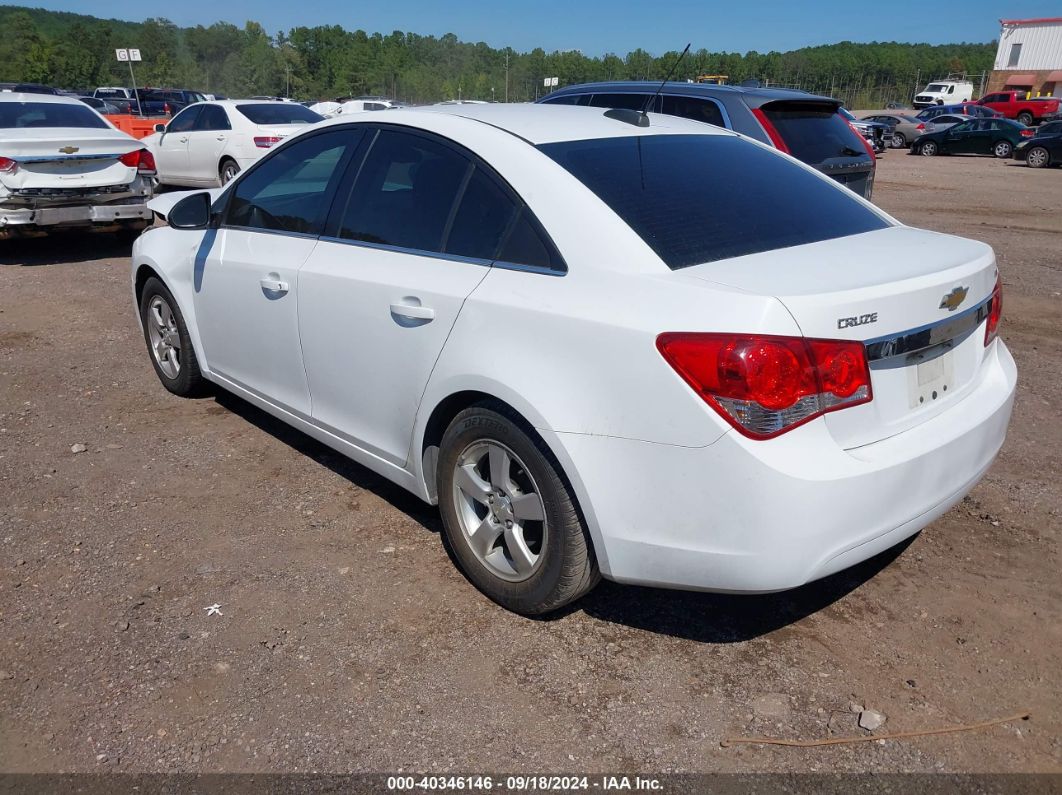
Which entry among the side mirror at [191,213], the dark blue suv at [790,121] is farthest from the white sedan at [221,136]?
the side mirror at [191,213]

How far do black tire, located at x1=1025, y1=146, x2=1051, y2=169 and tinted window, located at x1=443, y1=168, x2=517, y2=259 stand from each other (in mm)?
26182

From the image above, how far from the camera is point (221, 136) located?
12914 millimetres

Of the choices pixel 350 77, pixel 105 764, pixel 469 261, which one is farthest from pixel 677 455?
pixel 350 77

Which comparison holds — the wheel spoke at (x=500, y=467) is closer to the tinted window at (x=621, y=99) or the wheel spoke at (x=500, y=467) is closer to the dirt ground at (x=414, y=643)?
the dirt ground at (x=414, y=643)

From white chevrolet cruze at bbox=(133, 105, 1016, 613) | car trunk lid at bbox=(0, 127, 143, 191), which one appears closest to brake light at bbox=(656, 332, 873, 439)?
white chevrolet cruze at bbox=(133, 105, 1016, 613)

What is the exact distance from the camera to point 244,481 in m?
4.20

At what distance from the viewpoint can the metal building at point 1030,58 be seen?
63531mm

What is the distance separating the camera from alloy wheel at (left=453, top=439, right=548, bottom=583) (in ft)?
9.54

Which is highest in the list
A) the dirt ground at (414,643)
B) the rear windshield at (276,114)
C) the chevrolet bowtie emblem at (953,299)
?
the chevrolet bowtie emblem at (953,299)

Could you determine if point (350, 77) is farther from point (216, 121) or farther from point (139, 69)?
point (216, 121)

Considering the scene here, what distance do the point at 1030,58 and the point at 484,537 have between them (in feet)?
253

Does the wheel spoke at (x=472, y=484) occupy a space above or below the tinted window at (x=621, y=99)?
below

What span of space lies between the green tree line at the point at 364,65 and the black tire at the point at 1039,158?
37.6m

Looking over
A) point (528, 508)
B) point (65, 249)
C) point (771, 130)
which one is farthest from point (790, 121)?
point (65, 249)
